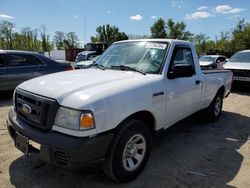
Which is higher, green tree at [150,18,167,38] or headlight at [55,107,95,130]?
green tree at [150,18,167,38]

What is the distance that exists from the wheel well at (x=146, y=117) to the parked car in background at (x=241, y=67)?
7.66m

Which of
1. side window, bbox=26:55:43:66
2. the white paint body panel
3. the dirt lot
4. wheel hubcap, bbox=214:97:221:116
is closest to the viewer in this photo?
the white paint body panel

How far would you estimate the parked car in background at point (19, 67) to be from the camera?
26.0 feet

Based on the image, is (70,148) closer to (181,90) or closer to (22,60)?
(181,90)

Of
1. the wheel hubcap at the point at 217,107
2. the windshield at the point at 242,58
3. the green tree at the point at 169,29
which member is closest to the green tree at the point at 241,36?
the green tree at the point at 169,29

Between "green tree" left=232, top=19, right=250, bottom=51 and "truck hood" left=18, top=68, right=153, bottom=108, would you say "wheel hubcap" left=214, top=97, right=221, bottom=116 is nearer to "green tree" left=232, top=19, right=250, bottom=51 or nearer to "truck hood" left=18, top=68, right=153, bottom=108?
"truck hood" left=18, top=68, right=153, bottom=108

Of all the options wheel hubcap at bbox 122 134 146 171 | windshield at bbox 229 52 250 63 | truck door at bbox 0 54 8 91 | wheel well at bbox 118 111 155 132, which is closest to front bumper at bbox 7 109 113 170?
wheel hubcap at bbox 122 134 146 171

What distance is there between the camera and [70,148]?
2641 mm

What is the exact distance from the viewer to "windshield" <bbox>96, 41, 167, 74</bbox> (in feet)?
13.0

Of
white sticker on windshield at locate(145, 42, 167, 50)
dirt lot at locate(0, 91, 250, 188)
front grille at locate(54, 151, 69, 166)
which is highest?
white sticker on windshield at locate(145, 42, 167, 50)

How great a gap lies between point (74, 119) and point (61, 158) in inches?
17.0

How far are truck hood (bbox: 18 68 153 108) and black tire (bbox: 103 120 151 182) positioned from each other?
1.69ft

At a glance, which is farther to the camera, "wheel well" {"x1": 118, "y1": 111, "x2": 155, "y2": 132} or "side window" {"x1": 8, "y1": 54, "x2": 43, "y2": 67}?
"side window" {"x1": 8, "y1": 54, "x2": 43, "y2": 67}

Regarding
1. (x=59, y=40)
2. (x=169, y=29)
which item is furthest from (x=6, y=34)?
(x=169, y=29)
